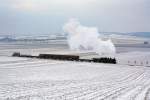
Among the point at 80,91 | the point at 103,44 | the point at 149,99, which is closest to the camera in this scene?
the point at 149,99

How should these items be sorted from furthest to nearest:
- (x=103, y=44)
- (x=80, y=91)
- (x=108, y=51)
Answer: (x=103, y=44)
(x=108, y=51)
(x=80, y=91)

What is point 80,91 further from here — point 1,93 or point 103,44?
point 103,44

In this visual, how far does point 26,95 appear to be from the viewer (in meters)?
13.5

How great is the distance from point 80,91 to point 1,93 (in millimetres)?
4693

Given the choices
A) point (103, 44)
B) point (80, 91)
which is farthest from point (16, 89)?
point (103, 44)

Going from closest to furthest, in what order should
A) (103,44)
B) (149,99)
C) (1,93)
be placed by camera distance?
(149,99) < (1,93) < (103,44)

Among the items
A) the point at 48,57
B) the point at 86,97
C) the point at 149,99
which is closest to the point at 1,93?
the point at 86,97

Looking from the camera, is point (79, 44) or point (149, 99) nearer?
point (149, 99)

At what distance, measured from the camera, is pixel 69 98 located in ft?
42.5

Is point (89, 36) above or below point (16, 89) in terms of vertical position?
above

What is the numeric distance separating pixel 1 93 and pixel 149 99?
26.9 ft

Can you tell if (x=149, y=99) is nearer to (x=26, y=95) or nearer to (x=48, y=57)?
(x=26, y=95)

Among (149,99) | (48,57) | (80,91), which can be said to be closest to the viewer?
(149,99)

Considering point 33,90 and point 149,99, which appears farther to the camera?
point 33,90
